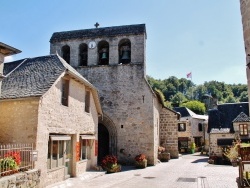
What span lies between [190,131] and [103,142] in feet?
66.4

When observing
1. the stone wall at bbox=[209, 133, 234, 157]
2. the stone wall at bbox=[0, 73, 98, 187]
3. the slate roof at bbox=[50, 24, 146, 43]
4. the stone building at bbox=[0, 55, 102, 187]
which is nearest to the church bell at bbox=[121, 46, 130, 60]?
the slate roof at bbox=[50, 24, 146, 43]

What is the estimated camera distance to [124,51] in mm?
21062

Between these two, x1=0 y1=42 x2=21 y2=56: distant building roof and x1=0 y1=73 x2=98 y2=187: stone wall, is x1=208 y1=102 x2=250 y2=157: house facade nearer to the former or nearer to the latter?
x1=0 y1=73 x2=98 y2=187: stone wall

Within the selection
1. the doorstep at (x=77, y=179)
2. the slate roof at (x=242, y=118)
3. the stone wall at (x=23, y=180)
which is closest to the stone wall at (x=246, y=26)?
the stone wall at (x=23, y=180)

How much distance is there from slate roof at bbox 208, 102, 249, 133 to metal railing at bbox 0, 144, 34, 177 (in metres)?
20.0

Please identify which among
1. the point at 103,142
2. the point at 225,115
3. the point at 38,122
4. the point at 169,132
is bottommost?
the point at 103,142

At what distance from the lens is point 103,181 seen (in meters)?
13.0

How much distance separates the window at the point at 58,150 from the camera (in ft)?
38.3

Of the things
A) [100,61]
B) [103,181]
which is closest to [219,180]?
[103,181]

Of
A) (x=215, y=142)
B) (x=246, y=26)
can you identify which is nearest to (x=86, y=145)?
(x=246, y=26)

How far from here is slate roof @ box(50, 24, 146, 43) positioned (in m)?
20.6

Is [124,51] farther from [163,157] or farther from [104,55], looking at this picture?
[163,157]

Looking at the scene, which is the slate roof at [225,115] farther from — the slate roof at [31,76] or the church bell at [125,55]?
the slate roof at [31,76]

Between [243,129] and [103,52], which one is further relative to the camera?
[243,129]
